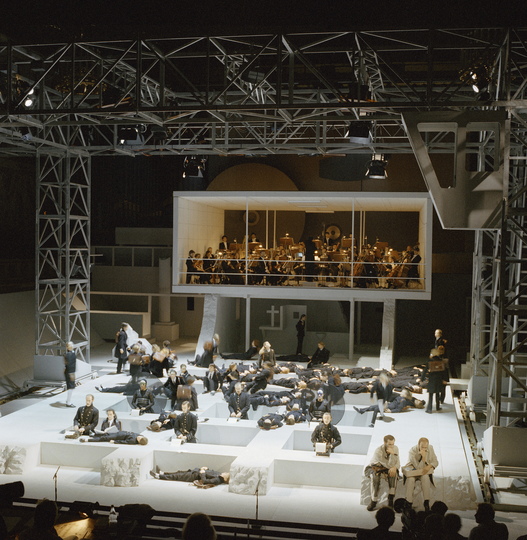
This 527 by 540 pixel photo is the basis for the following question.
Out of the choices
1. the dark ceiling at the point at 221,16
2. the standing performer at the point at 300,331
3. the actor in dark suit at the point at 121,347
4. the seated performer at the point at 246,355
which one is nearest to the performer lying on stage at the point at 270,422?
the seated performer at the point at 246,355

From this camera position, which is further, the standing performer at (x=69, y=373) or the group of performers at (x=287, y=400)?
the standing performer at (x=69, y=373)

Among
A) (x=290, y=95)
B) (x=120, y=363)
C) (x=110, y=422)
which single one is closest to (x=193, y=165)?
(x=120, y=363)

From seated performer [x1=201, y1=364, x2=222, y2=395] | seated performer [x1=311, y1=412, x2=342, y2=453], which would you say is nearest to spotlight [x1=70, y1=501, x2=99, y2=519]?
seated performer [x1=311, y1=412, x2=342, y2=453]

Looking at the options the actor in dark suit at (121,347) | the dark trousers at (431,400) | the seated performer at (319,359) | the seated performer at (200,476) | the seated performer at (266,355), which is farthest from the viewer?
the seated performer at (319,359)

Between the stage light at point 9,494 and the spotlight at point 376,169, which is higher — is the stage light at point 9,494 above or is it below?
below

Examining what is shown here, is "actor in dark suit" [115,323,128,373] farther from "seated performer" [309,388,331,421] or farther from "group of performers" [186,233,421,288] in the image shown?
"seated performer" [309,388,331,421]

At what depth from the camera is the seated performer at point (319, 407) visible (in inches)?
499

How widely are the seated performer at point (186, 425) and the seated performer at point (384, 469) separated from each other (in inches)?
142

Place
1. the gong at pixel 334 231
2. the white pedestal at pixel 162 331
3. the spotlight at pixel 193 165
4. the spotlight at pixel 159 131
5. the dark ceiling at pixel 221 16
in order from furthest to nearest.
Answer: the gong at pixel 334 231, the white pedestal at pixel 162 331, the spotlight at pixel 193 165, the spotlight at pixel 159 131, the dark ceiling at pixel 221 16

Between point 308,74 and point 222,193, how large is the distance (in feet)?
16.3

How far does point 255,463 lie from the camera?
1037 centimetres

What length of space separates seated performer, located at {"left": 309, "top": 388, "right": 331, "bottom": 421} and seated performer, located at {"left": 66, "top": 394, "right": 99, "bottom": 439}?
4338 millimetres

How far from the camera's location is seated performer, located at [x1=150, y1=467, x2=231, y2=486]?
10.5 metres

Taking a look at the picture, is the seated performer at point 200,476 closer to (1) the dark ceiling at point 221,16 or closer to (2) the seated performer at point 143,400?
(2) the seated performer at point 143,400
